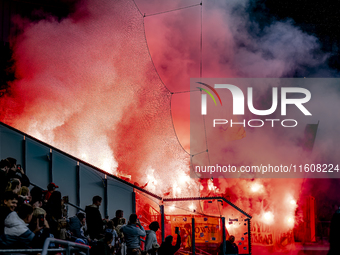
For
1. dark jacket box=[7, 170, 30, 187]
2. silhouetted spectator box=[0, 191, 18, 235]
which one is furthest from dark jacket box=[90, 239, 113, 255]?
dark jacket box=[7, 170, 30, 187]

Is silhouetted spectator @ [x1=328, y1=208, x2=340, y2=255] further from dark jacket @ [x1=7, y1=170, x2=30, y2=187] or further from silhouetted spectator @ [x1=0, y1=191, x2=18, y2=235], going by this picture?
dark jacket @ [x1=7, y1=170, x2=30, y2=187]

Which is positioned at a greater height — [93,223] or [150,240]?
[93,223]

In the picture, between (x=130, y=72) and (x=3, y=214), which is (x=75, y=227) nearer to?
(x=3, y=214)

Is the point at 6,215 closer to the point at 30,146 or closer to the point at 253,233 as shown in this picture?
the point at 30,146

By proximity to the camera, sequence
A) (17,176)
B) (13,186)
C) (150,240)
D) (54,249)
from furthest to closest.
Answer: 1. (150,240)
2. (17,176)
3. (13,186)
4. (54,249)

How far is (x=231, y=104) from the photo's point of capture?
76.2 feet

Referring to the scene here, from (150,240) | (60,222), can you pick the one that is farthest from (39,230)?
(150,240)

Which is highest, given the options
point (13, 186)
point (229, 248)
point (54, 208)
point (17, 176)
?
point (17, 176)

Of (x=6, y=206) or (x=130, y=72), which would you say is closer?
(x=6, y=206)

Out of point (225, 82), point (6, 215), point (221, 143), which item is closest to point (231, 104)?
point (225, 82)

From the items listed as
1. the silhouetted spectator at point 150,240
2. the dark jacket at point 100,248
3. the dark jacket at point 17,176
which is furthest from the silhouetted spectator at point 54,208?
the silhouetted spectator at point 150,240

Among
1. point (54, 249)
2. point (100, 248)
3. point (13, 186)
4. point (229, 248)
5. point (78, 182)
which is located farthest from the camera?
point (78, 182)

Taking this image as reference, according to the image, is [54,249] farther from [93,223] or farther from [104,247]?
[93,223]

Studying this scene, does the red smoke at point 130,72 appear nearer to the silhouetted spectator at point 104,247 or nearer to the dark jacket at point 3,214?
the silhouetted spectator at point 104,247
